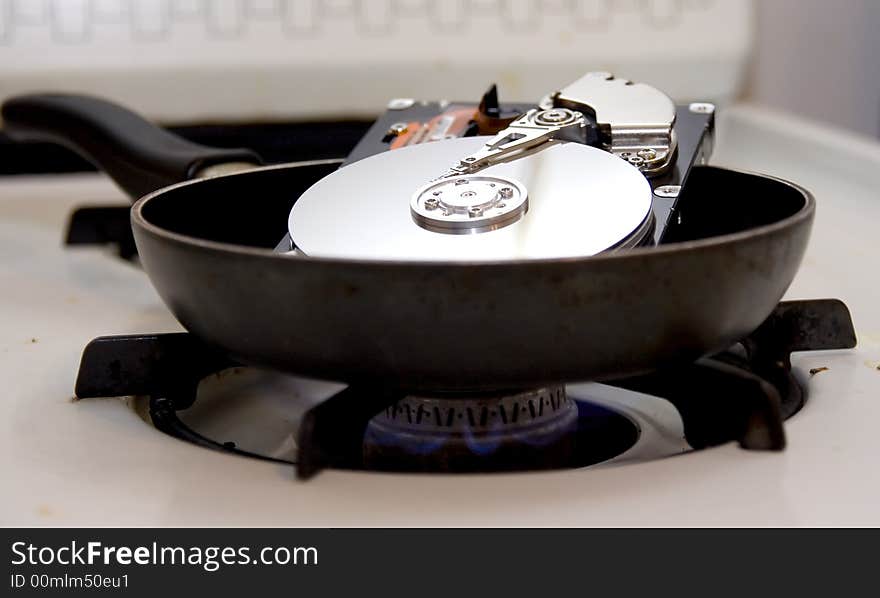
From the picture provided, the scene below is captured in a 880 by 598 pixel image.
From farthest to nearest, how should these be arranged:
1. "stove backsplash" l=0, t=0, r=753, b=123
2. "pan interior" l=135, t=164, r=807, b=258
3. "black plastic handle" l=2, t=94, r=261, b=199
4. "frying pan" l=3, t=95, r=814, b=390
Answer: "stove backsplash" l=0, t=0, r=753, b=123, "black plastic handle" l=2, t=94, r=261, b=199, "pan interior" l=135, t=164, r=807, b=258, "frying pan" l=3, t=95, r=814, b=390

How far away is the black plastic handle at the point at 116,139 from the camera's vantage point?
1.96 ft

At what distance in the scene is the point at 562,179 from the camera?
43cm

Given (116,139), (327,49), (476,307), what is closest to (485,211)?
(476,307)

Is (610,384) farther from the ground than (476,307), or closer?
closer

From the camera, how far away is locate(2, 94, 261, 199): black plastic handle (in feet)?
1.96

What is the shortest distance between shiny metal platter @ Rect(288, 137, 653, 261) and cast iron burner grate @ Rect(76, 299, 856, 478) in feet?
0.17

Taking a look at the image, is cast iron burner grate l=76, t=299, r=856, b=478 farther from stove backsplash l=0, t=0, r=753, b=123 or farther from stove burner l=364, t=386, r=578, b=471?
stove backsplash l=0, t=0, r=753, b=123

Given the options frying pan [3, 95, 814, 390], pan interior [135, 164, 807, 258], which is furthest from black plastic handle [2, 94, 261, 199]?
frying pan [3, 95, 814, 390]

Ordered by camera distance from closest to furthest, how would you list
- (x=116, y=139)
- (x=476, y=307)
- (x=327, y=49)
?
(x=476, y=307) → (x=116, y=139) → (x=327, y=49)

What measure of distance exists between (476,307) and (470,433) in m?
0.10

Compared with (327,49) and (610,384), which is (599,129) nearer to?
(610,384)

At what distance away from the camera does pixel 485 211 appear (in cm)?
40

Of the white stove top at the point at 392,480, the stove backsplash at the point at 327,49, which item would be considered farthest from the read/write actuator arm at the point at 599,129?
the stove backsplash at the point at 327,49
